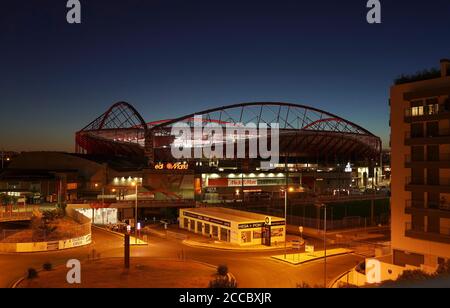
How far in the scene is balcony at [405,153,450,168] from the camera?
28.3 m

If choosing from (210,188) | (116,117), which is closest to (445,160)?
(210,188)


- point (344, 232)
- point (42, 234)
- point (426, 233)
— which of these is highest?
point (426, 233)

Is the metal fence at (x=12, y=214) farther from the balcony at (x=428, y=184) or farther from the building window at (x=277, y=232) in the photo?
the balcony at (x=428, y=184)

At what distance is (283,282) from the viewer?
89.4 ft

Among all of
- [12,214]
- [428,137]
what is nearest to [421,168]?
[428,137]

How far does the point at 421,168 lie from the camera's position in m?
29.9

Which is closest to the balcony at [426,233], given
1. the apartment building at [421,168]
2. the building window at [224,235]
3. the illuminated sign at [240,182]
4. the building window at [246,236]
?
the apartment building at [421,168]

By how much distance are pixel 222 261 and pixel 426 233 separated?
13.8 m

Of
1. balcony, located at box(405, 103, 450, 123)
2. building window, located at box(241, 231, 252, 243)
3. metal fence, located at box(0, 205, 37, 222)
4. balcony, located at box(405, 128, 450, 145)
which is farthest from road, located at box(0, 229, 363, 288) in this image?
metal fence, located at box(0, 205, 37, 222)

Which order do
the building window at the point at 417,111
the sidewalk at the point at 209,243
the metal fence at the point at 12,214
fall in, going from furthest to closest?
1. the metal fence at the point at 12,214
2. the sidewalk at the point at 209,243
3. the building window at the point at 417,111

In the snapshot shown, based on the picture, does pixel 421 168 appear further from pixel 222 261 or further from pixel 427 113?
pixel 222 261

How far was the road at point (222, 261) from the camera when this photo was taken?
2762 cm
